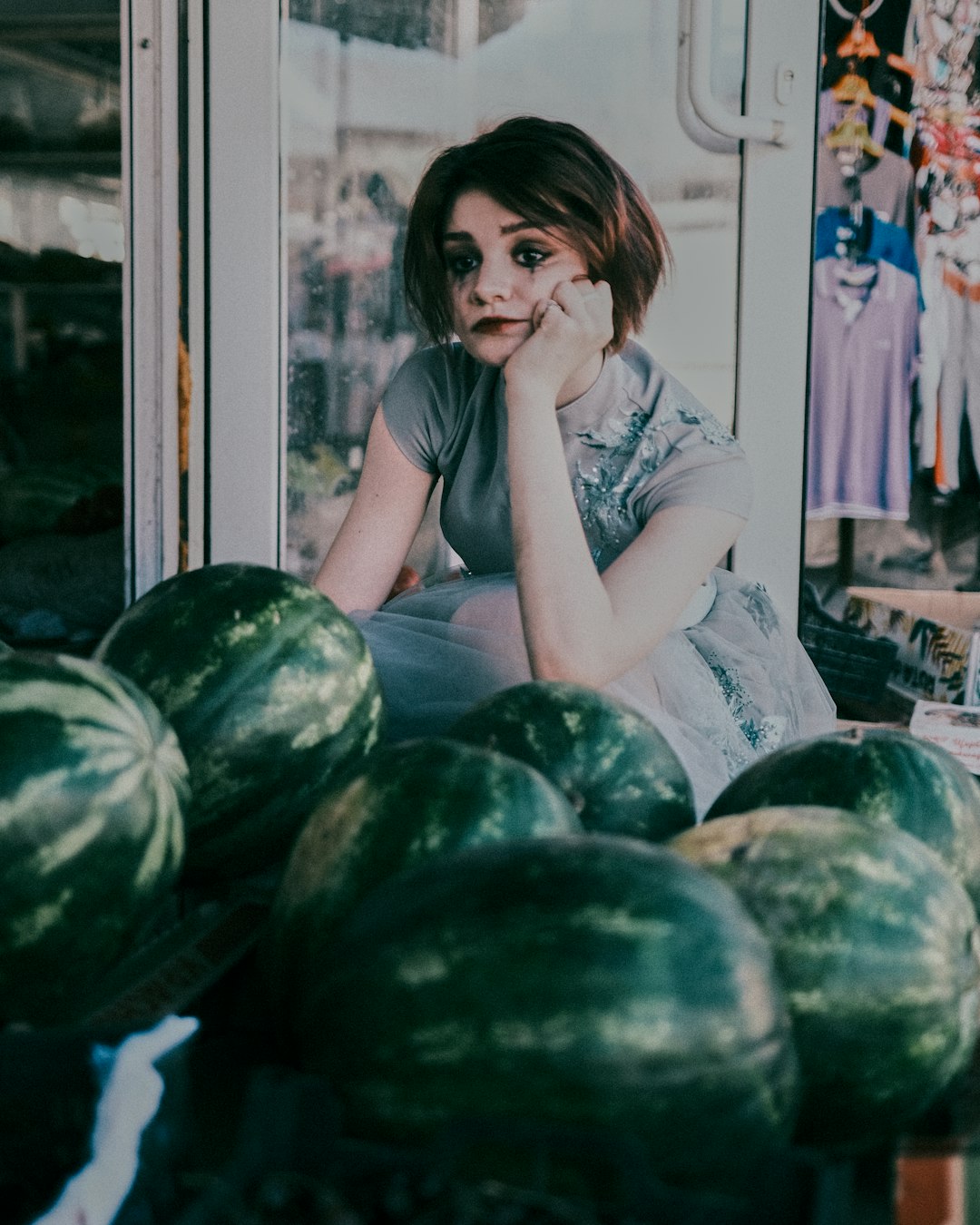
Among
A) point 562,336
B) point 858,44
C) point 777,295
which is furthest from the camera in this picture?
point 858,44

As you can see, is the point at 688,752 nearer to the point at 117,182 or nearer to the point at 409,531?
the point at 409,531

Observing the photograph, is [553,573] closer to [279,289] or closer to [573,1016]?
[573,1016]

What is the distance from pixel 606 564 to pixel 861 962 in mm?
1313

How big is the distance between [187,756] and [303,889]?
9.9 inches

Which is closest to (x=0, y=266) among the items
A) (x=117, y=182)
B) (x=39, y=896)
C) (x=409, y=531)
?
(x=117, y=182)

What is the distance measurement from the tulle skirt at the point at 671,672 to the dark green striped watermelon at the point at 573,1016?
2.40 ft

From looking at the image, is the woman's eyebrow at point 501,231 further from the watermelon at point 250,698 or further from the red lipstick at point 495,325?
the watermelon at point 250,698

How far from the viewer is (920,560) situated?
4.89 meters

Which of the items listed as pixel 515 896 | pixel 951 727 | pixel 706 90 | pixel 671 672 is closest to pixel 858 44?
pixel 706 90

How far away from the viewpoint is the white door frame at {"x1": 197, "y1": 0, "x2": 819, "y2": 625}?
8.73ft

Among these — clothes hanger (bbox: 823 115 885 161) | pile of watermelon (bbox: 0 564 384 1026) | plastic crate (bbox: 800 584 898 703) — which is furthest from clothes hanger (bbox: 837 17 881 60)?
pile of watermelon (bbox: 0 564 384 1026)

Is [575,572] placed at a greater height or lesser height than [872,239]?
lesser

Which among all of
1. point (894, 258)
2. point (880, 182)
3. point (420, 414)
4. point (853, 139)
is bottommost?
point (420, 414)

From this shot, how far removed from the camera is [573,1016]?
56 cm
